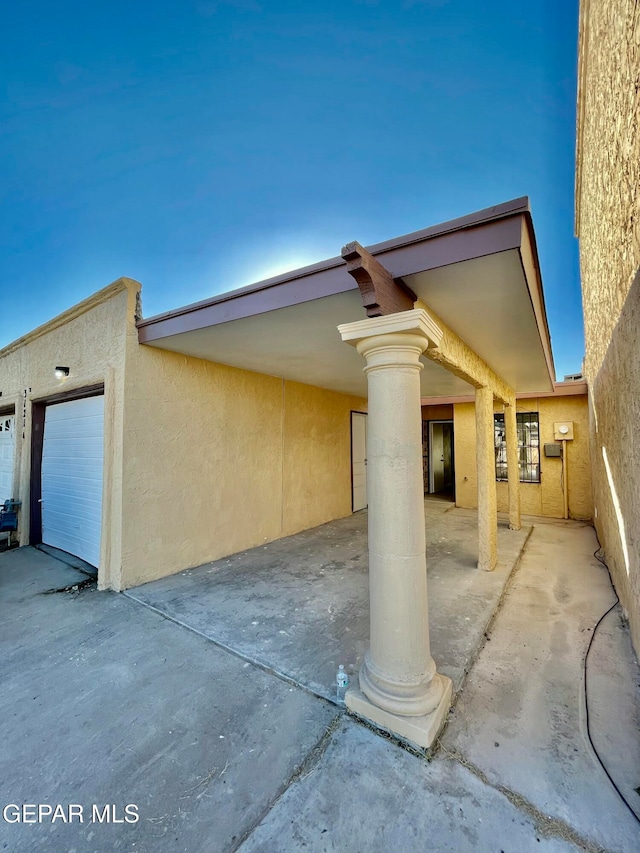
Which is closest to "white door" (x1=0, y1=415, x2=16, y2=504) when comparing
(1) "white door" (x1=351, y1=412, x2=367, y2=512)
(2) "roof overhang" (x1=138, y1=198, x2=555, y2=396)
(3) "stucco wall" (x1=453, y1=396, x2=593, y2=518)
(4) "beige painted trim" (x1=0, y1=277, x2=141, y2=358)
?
(4) "beige painted trim" (x1=0, y1=277, x2=141, y2=358)

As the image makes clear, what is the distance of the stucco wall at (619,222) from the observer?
1.74 metres

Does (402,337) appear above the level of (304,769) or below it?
above

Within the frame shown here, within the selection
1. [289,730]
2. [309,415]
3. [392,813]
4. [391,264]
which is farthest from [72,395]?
[392,813]

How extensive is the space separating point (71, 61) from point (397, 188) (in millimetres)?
5673

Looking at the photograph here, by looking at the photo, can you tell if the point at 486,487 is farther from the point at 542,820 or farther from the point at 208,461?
the point at 208,461

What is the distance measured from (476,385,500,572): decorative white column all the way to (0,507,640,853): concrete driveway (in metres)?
0.73

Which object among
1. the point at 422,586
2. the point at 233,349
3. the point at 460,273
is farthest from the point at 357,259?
the point at 233,349

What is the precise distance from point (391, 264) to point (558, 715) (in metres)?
2.89

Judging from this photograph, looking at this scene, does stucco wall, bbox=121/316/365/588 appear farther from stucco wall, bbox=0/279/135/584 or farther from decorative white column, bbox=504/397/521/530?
decorative white column, bbox=504/397/521/530

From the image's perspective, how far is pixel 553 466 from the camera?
24.2 ft

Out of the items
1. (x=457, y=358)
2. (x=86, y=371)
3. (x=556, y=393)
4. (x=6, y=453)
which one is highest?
(x=556, y=393)

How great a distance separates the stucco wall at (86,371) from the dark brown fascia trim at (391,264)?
1.03 metres

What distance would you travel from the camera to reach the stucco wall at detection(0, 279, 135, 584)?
3684mm

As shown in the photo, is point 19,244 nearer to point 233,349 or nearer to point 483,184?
point 233,349
